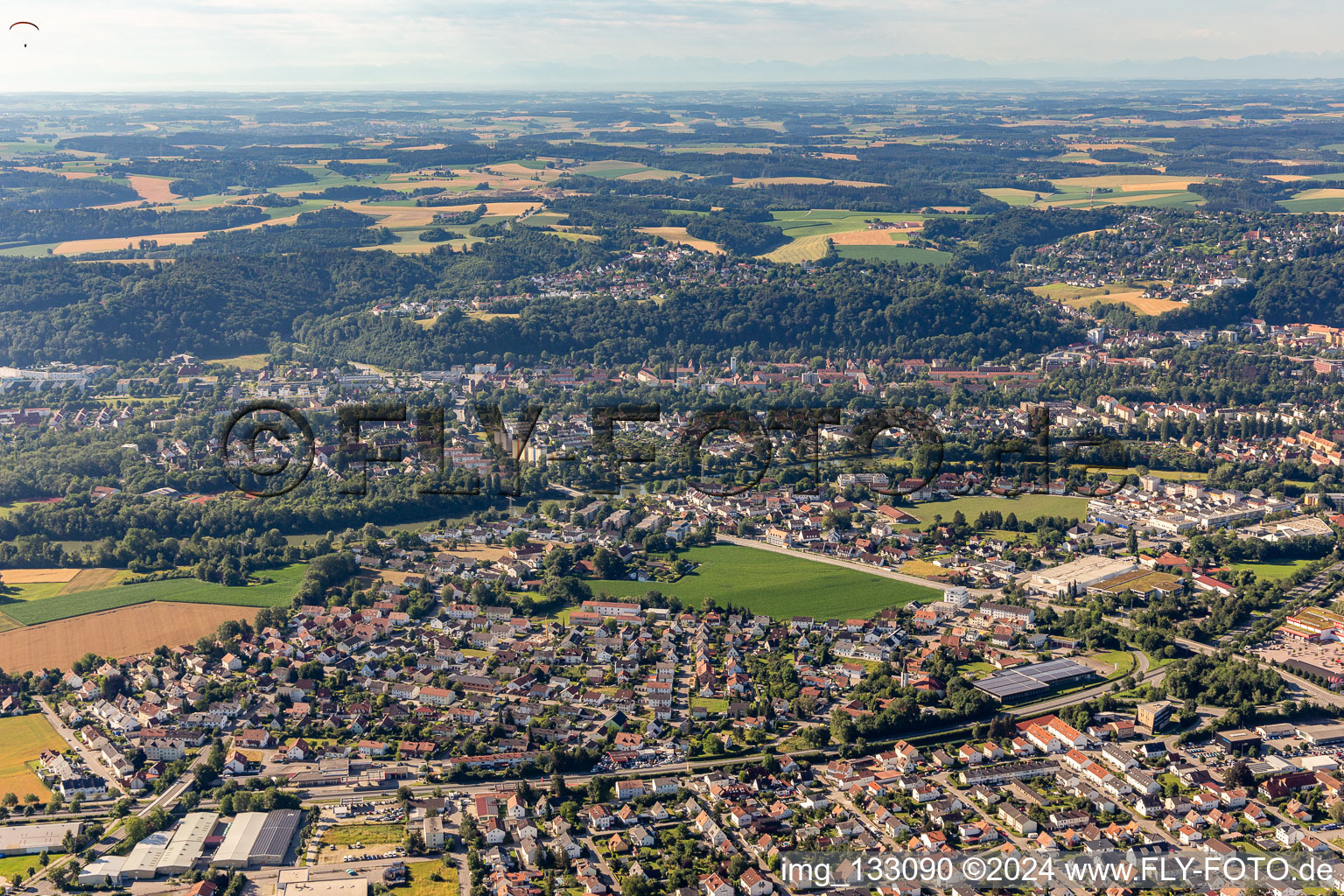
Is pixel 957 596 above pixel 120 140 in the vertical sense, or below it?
below

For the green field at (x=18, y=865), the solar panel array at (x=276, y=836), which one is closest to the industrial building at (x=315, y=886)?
the solar panel array at (x=276, y=836)

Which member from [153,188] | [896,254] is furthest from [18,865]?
[153,188]

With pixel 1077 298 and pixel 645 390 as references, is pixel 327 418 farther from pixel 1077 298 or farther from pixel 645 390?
pixel 1077 298

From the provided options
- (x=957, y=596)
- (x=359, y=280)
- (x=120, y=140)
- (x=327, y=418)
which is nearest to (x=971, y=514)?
(x=957, y=596)

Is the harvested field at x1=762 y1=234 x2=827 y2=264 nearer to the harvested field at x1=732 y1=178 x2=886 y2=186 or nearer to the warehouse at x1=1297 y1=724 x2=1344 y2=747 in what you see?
the harvested field at x1=732 y1=178 x2=886 y2=186

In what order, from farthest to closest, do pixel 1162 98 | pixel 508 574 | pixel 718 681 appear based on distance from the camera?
pixel 1162 98, pixel 508 574, pixel 718 681

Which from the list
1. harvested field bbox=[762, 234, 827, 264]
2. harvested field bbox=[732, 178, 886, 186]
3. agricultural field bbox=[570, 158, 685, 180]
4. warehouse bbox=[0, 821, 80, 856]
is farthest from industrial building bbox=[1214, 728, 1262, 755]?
agricultural field bbox=[570, 158, 685, 180]
